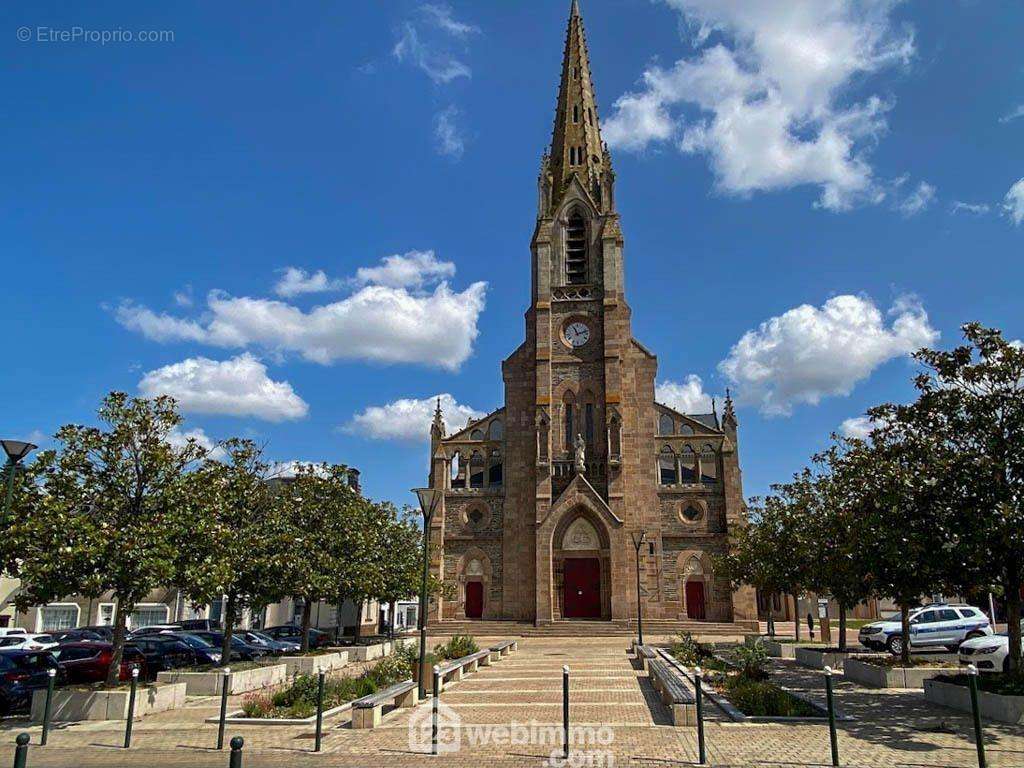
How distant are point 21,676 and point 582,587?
3233cm

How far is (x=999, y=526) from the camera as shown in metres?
14.3

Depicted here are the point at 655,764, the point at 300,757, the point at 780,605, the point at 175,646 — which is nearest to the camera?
the point at 655,764

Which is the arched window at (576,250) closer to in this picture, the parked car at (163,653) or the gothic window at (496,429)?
the gothic window at (496,429)

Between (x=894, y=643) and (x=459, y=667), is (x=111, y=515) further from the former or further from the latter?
(x=894, y=643)

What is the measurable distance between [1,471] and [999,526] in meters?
20.1

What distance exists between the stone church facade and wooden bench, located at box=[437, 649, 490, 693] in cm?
1851

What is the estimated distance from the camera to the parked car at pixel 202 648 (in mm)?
24859

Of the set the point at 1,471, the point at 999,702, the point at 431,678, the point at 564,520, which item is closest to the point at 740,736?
the point at 999,702

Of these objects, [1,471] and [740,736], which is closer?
[740,736]

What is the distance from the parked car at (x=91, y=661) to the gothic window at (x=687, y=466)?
104 ft

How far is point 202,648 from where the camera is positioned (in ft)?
85.8

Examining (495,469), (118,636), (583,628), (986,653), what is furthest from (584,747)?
(495,469)

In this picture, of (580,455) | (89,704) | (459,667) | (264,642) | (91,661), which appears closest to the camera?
(89,704)

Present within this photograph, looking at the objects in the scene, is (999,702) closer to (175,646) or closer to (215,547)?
(215,547)
